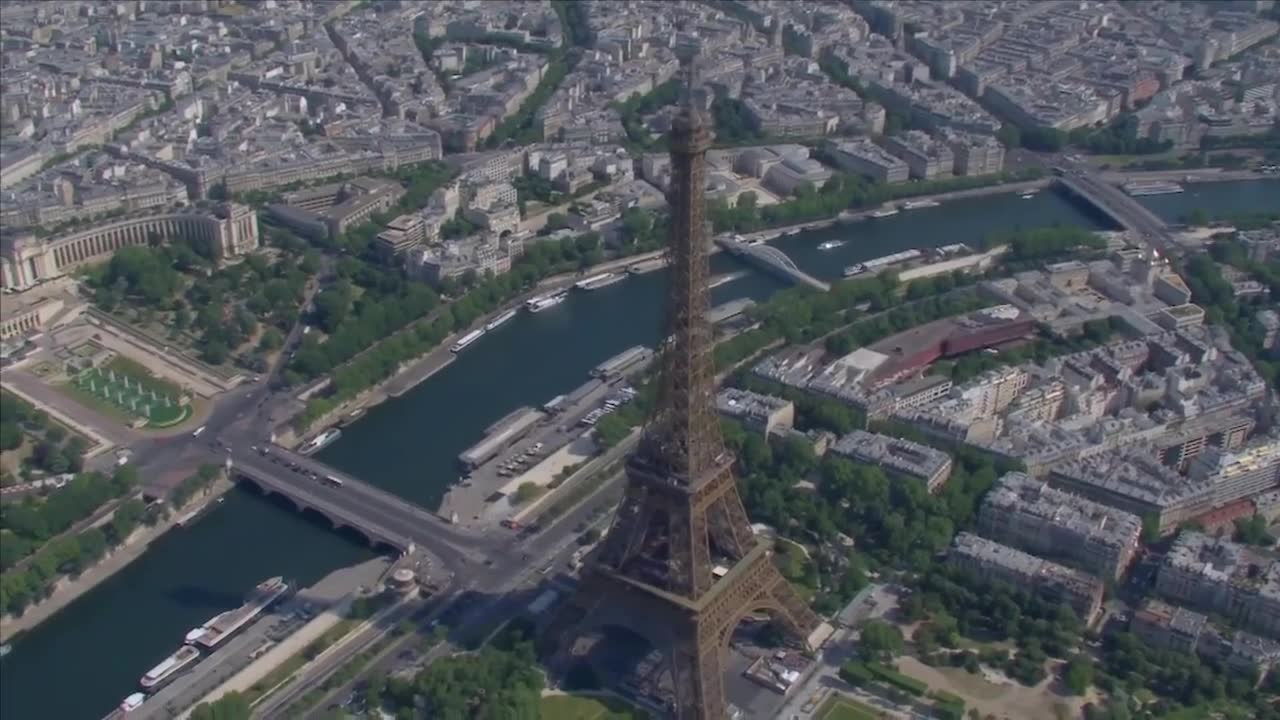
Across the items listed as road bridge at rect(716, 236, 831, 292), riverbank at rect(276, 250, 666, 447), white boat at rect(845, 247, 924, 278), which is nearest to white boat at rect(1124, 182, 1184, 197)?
white boat at rect(845, 247, 924, 278)

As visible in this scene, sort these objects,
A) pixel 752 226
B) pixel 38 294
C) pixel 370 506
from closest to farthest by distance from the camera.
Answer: pixel 370 506 < pixel 38 294 < pixel 752 226

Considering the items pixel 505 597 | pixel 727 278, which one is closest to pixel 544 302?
pixel 727 278

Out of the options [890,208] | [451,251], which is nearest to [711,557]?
[451,251]

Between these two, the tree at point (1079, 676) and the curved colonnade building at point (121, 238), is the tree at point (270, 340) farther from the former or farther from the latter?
the tree at point (1079, 676)

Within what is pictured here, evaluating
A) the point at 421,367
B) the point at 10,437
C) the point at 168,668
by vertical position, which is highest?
the point at 10,437

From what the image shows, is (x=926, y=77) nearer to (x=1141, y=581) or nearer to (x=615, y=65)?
(x=615, y=65)

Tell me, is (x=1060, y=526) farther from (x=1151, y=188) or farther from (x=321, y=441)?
(x=1151, y=188)

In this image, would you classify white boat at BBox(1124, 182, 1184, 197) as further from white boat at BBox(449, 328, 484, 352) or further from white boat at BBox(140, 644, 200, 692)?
white boat at BBox(140, 644, 200, 692)
